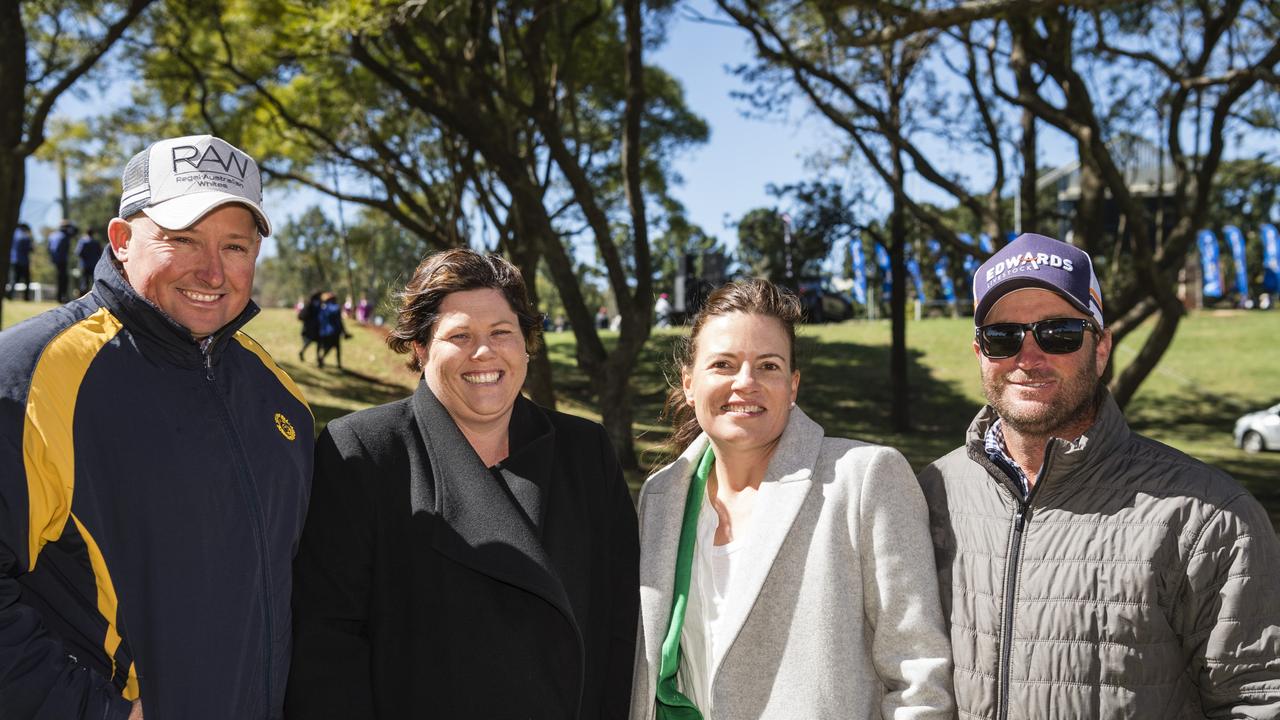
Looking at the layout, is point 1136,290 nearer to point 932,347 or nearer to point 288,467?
point 288,467

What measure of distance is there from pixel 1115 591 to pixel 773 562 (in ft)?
2.72

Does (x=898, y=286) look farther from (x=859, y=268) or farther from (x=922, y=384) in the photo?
(x=922, y=384)

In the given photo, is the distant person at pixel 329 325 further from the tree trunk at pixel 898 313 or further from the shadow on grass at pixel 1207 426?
the shadow on grass at pixel 1207 426

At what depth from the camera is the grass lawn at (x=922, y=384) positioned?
19984 millimetres

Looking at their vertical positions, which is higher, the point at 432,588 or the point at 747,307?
the point at 747,307

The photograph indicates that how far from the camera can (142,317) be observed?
2.46 metres

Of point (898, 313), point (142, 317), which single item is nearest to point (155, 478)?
point (142, 317)

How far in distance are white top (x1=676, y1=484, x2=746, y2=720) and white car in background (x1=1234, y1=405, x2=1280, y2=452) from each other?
66.0 ft

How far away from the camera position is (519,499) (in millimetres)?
2701

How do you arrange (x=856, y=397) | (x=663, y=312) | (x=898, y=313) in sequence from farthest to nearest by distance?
(x=856, y=397), (x=898, y=313), (x=663, y=312)

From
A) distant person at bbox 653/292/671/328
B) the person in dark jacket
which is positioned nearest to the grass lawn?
distant person at bbox 653/292/671/328

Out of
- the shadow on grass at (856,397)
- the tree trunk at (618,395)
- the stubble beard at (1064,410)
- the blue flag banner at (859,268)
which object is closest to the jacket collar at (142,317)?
the stubble beard at (1064,410)

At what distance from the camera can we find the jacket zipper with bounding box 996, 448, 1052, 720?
2.45 metres

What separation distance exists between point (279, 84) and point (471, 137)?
A: 7819mm
